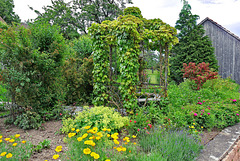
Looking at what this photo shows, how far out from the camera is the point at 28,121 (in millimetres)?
3375

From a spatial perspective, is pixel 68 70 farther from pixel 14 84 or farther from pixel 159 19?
pixel 159 19

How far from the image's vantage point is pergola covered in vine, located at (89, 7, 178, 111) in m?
3.72

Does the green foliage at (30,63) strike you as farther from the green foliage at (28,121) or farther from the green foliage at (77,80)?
the green foliage at (77,80)

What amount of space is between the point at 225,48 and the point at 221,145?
36.3ft

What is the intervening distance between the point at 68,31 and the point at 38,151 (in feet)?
46.2

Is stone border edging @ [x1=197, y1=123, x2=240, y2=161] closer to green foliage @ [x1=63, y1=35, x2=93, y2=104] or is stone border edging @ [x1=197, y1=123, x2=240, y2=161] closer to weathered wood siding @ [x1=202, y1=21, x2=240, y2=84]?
green foliage @ [x1=63, y1=35, x2=93, y2=104]

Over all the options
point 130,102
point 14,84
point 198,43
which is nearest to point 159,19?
point 130,102

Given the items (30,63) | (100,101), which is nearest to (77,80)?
(100,101)

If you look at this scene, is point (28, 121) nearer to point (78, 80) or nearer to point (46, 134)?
point (46, 134)

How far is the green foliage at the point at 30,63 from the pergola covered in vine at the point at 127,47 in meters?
1.16

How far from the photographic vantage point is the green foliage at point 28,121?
132 inches

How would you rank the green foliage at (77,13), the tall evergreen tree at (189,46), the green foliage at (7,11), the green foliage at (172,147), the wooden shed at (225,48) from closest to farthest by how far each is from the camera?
1. the green foliage at (172,147)
2. the tall evergreen tree at (189,46)
3. the wooden shed at (225,48)
4. the green foliage at (77,13)
5. the green foliage at (7,11)

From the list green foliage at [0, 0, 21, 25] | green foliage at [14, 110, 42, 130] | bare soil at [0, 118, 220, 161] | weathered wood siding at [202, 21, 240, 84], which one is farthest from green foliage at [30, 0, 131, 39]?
bare soil at [0, 118, 220, 161]

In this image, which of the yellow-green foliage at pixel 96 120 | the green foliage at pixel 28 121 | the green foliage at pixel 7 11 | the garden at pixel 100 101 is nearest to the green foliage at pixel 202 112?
the garden at pixel 100 101
